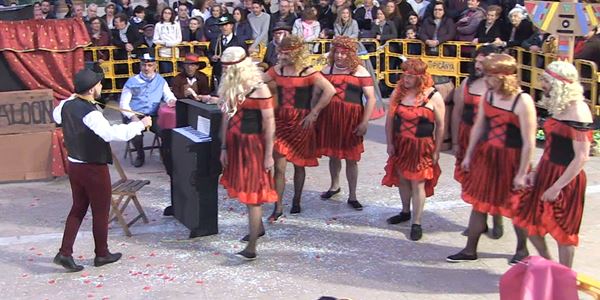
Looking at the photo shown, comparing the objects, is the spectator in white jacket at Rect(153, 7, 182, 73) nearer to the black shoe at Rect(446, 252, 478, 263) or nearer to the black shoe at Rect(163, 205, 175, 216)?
the black shoe at Rect(163, 205, 175, 216)

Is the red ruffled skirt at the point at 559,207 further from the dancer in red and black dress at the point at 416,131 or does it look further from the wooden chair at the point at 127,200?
the wooden chair at the point at 127,200

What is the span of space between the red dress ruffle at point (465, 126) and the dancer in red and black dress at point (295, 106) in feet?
4.10

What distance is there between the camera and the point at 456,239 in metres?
7.07

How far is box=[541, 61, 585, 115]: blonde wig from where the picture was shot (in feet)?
17.6

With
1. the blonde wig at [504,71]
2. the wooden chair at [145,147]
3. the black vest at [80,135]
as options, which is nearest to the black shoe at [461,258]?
the blonde wig at [504,71]

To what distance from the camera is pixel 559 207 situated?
555cm

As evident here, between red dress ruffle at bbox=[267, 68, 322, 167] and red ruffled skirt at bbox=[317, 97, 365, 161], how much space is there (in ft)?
0.60

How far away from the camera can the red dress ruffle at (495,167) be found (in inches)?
238

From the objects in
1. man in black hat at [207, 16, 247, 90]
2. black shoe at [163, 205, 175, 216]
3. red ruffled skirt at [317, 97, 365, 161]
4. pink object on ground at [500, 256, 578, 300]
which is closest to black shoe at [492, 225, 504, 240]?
red ruffled skirt at [317, 97, 365, 161]

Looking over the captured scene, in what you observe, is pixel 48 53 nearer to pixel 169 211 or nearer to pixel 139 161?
pixel 139 161

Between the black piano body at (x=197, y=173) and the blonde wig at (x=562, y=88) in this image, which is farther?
the black piano body at (x=197, y=173)

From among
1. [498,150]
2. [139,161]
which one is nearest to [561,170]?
[498,150]

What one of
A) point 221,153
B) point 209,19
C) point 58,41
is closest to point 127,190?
point 221,153

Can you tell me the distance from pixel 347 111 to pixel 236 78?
5.60 feet
